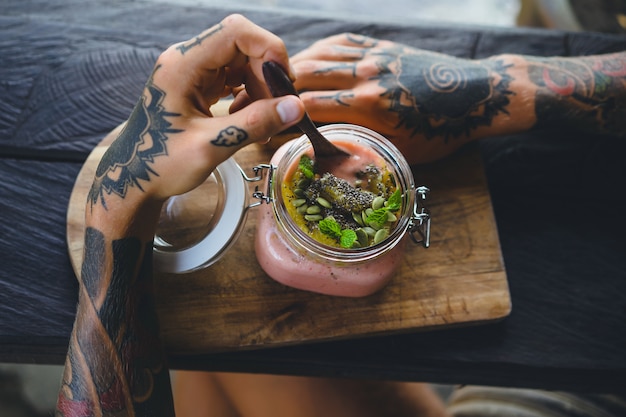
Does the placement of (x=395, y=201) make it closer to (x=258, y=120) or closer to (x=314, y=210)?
(x=314, y=210)

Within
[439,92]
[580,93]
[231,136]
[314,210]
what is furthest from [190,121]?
[580,93]

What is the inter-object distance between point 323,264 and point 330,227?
0.11m

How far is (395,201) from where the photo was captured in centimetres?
83

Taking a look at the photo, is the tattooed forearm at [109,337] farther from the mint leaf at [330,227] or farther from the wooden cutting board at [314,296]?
the mint leaf at [330,227]

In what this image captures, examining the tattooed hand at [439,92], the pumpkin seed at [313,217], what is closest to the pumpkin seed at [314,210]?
the pumpkin seed at [313,217]

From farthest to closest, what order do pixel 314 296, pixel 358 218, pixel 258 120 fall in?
pixel 314 296 → pixel 358 218 → pixel 258 120

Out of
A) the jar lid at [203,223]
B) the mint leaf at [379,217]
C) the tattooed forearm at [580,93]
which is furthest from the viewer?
the tattooed forearm at [580,93]

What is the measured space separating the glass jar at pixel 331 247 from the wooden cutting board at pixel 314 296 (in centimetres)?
4

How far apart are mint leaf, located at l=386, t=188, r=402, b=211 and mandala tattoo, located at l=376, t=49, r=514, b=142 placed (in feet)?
0.79

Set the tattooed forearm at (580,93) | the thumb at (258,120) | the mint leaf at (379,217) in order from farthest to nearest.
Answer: the tattooed forearm at (580,93) → the mint leaf at (379,217) → the thumb at (258,120)

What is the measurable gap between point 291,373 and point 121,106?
0.60 m

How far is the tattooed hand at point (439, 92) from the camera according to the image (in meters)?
1.03

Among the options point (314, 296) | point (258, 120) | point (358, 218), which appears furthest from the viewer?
point (314, 296)

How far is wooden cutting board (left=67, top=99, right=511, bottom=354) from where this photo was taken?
971mm
